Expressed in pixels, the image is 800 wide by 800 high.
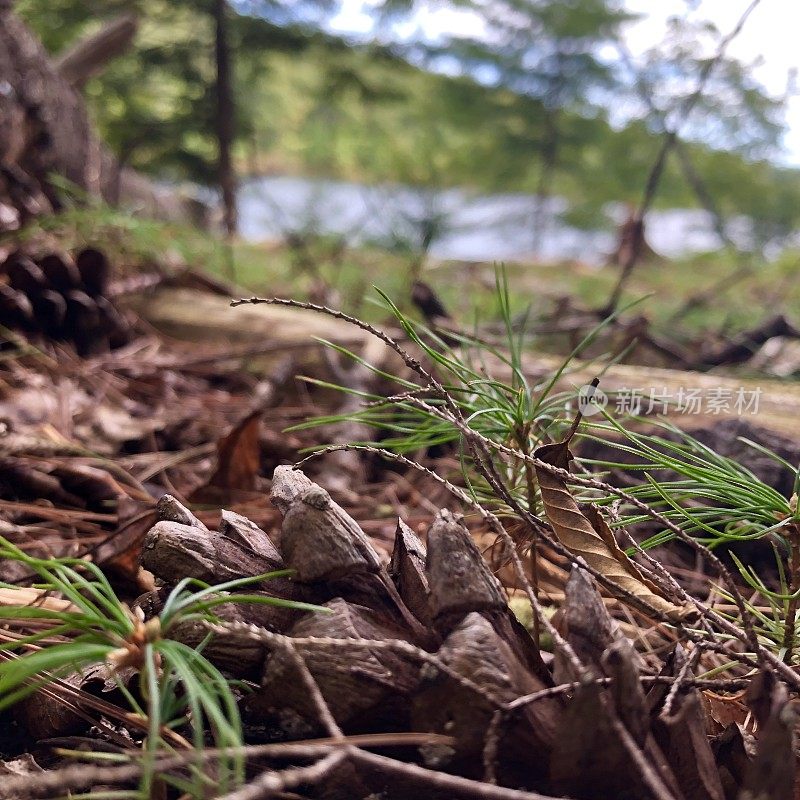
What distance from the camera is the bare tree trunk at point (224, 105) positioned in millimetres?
3008

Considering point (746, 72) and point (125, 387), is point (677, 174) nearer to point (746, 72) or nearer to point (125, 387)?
point (746, 72)

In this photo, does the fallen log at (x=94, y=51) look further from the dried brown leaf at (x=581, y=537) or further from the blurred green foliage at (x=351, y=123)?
the dried brown leaf at (x=581, y=537)

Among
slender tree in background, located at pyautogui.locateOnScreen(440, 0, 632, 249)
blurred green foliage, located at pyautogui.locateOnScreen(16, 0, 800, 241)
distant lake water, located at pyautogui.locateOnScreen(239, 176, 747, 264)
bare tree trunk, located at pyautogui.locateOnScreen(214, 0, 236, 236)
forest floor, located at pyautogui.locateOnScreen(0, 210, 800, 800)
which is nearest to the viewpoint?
forest floor, located at pyautogui.locateOnScreen(0, 210, 800, 800)

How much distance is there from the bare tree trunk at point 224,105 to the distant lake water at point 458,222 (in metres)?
0.11

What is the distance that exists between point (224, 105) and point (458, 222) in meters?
1.15

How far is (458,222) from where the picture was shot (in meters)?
3.19

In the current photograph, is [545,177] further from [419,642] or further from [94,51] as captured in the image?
[419,642]

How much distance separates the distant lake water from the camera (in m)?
2.17

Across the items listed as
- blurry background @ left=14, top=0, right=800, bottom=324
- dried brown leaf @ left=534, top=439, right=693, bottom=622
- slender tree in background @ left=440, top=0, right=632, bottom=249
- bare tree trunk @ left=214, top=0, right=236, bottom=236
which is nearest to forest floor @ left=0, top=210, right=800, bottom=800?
dried brown leaf @ left=534, top=439, right=693, bottom=622

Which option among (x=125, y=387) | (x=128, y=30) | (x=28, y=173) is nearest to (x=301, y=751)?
(x=125, y=387)

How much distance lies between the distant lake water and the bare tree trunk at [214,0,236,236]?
0.11 m

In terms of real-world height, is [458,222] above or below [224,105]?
below
